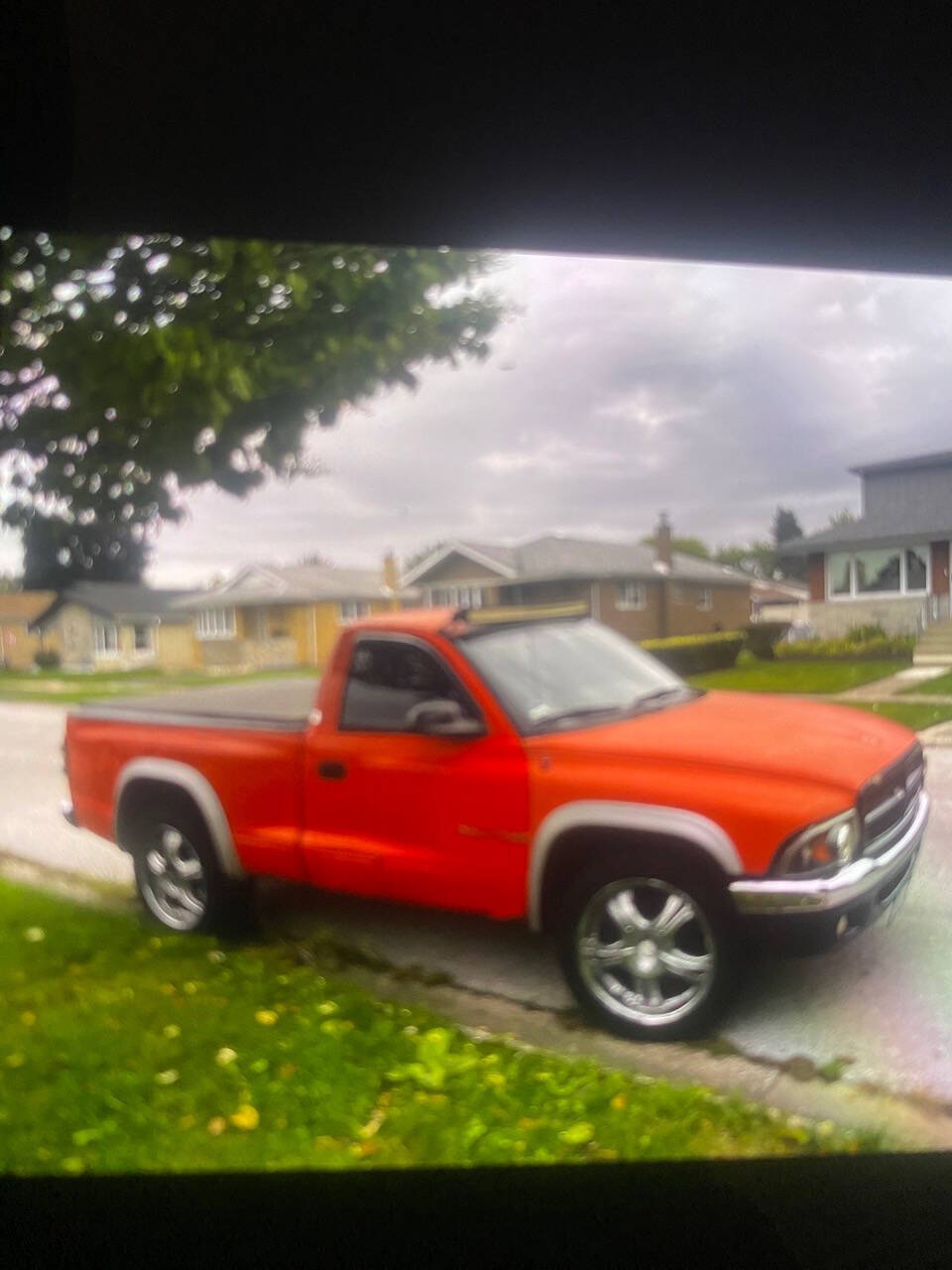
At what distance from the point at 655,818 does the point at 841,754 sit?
1.36ft

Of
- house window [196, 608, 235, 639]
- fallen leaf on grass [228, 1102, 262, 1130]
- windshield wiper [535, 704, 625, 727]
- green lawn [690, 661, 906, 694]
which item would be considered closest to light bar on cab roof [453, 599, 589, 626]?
windshield wiper [535, 704, 625, 727]

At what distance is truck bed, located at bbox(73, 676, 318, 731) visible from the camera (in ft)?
6.79

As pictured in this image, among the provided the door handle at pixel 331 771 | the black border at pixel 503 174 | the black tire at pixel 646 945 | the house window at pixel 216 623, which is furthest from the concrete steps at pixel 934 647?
the house window at pixel 216 623

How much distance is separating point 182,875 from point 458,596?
1006 mm

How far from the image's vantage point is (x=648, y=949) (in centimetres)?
Answer: 182

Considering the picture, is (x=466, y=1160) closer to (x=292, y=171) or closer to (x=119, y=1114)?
(x=119, y=1114)

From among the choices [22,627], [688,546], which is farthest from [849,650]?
[22,627]

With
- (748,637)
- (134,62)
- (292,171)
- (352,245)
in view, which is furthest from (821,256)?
(134,62)

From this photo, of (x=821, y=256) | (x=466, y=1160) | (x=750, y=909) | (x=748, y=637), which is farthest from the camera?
(x=821, y=256)

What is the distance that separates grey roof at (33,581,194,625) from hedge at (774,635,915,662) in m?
1.49

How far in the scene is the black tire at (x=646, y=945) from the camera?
A: 177 centimetres

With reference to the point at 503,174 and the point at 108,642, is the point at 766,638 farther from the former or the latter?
the point at 108,642

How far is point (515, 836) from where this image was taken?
74.4 inches

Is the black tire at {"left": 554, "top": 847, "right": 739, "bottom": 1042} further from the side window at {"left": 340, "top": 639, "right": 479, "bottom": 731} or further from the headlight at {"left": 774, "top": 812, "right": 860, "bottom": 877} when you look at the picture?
the side window at {"left": 340, "top": 639, "right": 479, "bottom": 731}
